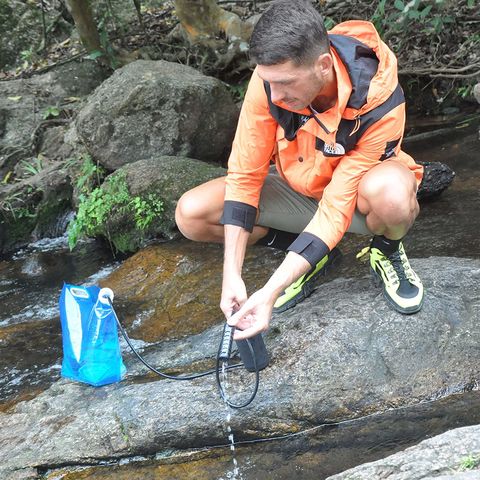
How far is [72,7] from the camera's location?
7555 mm

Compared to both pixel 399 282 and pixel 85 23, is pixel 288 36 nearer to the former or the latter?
pixel 399 282

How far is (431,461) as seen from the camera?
2057 millimetres

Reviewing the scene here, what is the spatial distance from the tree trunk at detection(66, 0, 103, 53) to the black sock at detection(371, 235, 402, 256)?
5649 mm

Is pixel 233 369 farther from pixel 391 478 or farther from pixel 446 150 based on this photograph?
pixel 446 150

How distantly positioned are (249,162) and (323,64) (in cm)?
61

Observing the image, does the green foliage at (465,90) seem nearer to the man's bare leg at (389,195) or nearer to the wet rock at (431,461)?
the man's bare leg at (389,195)

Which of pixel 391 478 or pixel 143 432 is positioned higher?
pixel 391 478

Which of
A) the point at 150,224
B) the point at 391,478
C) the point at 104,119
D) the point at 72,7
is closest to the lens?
the point at 391,478

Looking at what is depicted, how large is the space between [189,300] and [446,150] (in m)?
3.24

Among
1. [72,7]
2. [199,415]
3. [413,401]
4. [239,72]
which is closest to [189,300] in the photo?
[199,415]

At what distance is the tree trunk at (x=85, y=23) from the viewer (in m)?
7.55

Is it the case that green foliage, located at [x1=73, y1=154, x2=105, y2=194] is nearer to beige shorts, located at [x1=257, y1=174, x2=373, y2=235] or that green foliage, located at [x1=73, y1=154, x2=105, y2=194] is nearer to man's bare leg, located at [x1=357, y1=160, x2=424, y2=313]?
beige shorts, located at [x1=257, y1=174, x2=373, y2=235]

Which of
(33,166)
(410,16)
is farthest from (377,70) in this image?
(33,166)

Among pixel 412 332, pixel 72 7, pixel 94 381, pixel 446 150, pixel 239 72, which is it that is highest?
pixel 72 7
